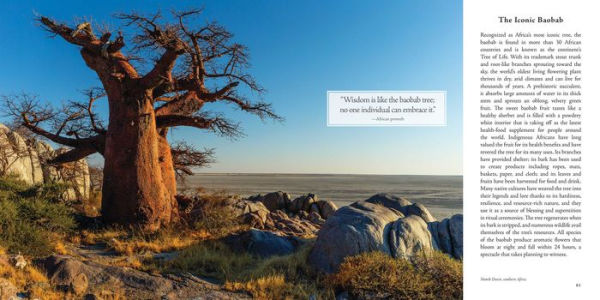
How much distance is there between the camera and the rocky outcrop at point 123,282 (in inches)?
240

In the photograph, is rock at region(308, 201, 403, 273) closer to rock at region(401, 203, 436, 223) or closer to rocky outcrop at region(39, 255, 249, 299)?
rocky outcrop at region(39, 255, 249, 299)

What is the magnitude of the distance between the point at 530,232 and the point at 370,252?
9.19 ft

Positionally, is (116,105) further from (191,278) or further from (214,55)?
(191,278)

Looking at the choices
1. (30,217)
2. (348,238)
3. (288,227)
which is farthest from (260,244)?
(30,217)

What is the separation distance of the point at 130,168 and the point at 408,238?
291 inches

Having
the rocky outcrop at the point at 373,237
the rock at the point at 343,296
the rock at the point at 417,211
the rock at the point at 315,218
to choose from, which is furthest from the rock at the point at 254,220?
the rock at the point at 343,296

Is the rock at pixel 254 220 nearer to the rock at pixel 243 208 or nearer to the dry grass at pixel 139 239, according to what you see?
the rock at pixel 243 208

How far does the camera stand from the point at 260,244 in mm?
9984

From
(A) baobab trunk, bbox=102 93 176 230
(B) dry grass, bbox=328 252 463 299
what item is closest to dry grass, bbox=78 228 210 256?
(A) baobab trunk, bbox=102 93 176 230

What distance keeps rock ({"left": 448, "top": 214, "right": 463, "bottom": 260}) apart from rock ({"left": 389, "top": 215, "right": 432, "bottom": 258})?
0.76 metres

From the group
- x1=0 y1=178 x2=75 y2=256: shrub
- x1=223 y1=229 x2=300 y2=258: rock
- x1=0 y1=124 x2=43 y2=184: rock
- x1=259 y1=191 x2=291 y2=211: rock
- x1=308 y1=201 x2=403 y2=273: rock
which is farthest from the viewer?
x1=259 y1=191 x2=291 y2=211: rock

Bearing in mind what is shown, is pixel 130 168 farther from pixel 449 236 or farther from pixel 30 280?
pixel 449 236

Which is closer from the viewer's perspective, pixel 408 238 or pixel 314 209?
pixel 408 238

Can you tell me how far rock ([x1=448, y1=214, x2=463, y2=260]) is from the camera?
29.8 feet
